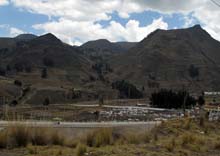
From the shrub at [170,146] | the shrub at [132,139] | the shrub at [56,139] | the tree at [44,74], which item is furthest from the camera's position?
the tree at [44,74]

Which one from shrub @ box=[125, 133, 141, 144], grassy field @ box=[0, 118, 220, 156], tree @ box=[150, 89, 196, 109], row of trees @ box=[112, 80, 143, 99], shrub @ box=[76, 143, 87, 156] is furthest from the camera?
row of trees @ box=[112, 80, 143, 99]

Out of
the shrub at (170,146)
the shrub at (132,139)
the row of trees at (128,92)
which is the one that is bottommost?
the shrub at (170,146)

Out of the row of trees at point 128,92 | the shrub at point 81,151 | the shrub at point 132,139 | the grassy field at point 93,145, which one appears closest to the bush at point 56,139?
the grassy field at point 93,145

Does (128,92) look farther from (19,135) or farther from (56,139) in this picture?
(19,135)

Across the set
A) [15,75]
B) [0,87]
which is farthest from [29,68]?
[0,87]

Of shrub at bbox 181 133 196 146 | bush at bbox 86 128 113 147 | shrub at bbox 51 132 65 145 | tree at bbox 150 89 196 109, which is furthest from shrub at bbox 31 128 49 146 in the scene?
tree at bbox 150 89 196 109

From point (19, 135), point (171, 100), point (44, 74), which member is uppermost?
point (44, 74)

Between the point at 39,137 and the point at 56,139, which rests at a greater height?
the point at 39,137

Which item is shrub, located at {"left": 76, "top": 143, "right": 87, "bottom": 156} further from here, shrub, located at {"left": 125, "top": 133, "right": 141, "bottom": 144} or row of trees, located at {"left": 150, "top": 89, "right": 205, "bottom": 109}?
row of trees, located at {"left": 150, "top": 89, "right": 205, "bottom": 109}

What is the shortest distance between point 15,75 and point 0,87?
52504mm

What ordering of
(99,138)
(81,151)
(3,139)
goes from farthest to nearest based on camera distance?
(99,138), (3,139), (81,151)

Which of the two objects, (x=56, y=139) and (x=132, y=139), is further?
(x=132, y=139)

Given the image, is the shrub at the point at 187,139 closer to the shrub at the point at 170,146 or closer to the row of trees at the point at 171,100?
the shrub at the point at 170,146

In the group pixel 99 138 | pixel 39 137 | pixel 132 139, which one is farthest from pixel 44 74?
pixel 39 137
